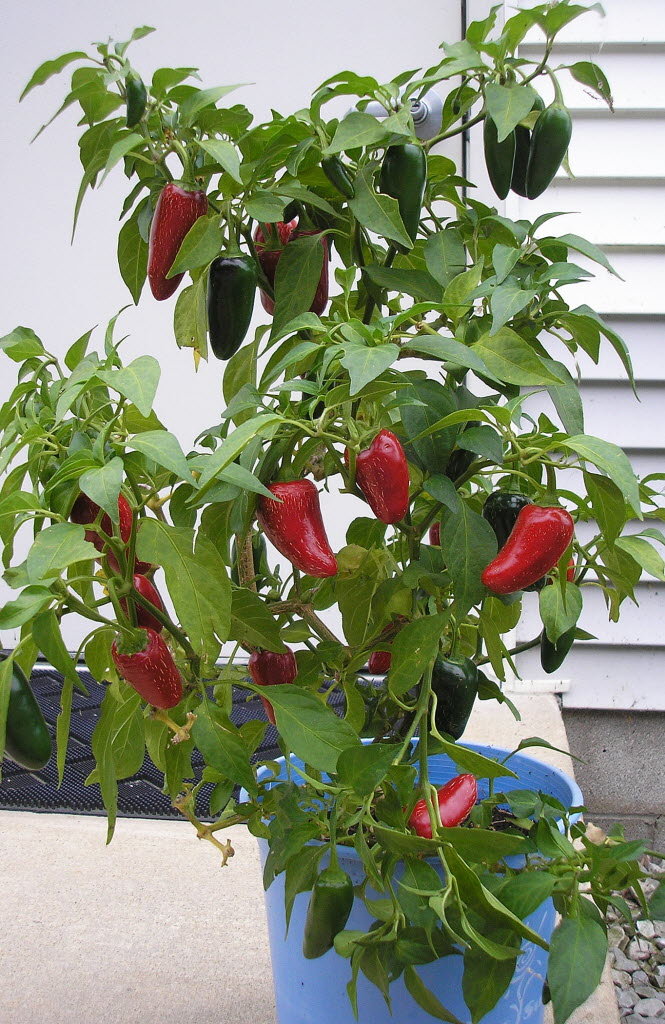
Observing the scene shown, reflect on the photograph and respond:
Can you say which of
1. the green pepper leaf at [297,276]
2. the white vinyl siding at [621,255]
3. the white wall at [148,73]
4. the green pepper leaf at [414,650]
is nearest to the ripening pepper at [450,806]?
the green pepper leaf at [414,650]

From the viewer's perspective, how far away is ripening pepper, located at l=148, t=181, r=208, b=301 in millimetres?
827

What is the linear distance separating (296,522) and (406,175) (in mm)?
295

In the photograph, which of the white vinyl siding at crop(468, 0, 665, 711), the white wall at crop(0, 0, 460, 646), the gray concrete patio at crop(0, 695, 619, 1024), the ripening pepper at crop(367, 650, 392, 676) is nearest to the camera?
the ripening pepper at crop(367, 650, 392, 676)

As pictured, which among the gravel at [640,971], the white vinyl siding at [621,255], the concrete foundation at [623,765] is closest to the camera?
the gravel at [640,971]

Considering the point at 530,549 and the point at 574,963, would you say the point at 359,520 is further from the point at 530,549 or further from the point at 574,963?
the point at 574,963

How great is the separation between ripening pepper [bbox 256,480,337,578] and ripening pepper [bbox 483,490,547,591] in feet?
0.50

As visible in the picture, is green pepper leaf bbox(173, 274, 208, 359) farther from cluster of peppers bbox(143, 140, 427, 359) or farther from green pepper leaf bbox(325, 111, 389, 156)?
green pepper leaf bbox(325, 111, 389, 156)

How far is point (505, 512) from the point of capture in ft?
2.74

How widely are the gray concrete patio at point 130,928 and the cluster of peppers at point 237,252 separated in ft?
2.81

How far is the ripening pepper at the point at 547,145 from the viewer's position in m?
0.83

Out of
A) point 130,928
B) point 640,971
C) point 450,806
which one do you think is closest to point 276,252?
point 450,806

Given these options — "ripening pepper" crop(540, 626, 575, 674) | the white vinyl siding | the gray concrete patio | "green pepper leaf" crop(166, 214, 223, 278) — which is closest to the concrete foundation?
the white vinyl siding

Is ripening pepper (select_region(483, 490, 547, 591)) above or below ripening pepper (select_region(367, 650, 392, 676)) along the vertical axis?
above

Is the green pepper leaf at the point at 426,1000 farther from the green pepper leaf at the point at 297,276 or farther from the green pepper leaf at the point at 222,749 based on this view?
the green pepper leaf at the point at 297,276
